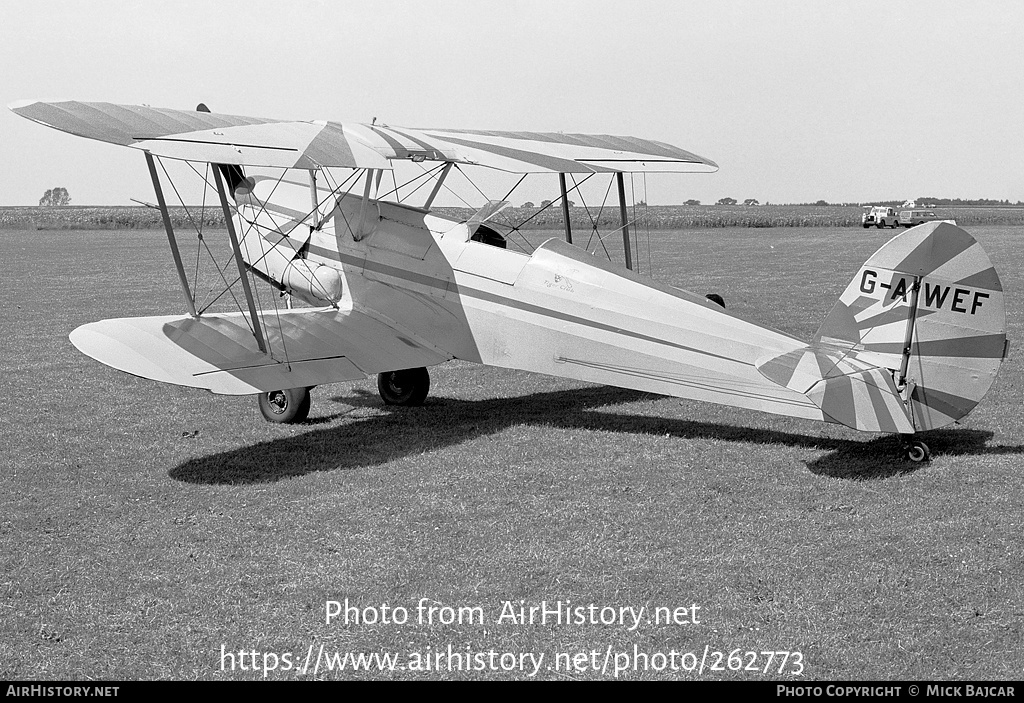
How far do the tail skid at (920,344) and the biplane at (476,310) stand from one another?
0.01m

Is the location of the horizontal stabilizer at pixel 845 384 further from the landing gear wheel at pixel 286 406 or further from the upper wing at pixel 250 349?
the landing gear wheel at pixel 286 406

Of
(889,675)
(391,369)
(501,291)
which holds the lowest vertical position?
(889,675)

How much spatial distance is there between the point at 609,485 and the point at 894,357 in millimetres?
2119

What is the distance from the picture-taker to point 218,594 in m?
4.77

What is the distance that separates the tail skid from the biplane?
1cm

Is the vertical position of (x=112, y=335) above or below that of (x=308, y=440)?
above

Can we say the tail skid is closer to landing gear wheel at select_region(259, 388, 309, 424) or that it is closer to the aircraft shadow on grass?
the aircraft shadow on grass

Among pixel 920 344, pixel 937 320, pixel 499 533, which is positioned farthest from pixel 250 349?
pixel 937 320

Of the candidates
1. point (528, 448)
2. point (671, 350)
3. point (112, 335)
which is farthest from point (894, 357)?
point (112, 335)

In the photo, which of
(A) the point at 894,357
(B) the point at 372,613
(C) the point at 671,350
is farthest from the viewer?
(C) the point at 671,350

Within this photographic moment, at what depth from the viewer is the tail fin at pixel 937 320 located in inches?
239

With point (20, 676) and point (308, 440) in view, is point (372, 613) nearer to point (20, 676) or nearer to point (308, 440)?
point (20, 676)

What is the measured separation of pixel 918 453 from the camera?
6570 mm

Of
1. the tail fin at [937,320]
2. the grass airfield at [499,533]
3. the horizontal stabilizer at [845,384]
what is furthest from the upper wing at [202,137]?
the tail fin at [937,320]
